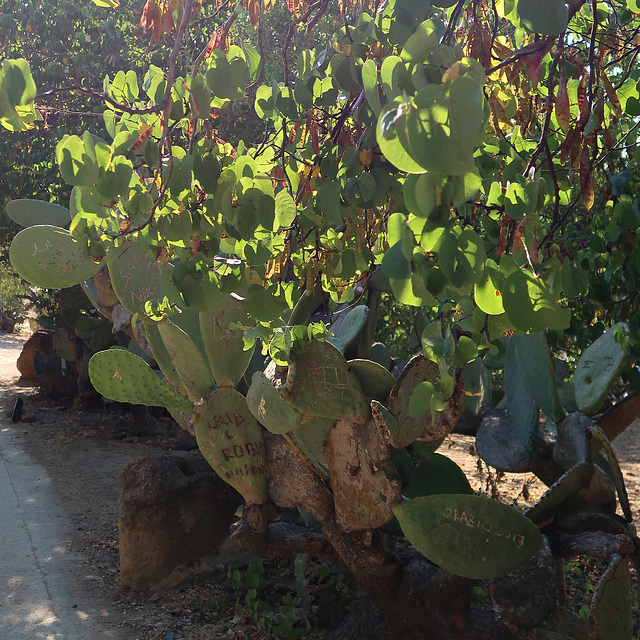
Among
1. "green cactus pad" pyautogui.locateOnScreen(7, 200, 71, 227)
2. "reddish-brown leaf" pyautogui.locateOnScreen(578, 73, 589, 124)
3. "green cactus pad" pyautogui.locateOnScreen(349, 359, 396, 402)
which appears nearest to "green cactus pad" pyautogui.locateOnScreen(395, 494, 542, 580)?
"green cactus pad" pyautogui.locateOnScreen(349, 359, 396, 402)

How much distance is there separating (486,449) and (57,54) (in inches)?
259

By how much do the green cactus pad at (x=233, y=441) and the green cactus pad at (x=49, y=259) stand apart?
29.1 inches

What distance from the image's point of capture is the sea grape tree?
40.8 inches

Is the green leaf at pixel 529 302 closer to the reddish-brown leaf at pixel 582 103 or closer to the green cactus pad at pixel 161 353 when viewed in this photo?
the reddish-brown leaf at pixel 582 103

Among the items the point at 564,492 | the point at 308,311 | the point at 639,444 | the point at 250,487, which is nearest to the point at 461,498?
the point at 564,492

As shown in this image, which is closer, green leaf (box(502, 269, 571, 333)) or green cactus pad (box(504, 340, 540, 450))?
green leaf (box(502, 269, 571, 333))

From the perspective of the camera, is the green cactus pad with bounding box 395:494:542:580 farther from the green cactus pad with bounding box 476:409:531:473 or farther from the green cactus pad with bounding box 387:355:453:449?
the green cactus pad with bounding box 476:409:531:473

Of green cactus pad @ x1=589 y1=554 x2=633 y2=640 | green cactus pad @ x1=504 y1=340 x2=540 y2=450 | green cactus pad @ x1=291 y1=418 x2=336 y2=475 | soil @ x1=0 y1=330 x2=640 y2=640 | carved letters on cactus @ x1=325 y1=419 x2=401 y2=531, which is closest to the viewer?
green cactus pad @ x1=589 y1=554 x2=633 y2=640

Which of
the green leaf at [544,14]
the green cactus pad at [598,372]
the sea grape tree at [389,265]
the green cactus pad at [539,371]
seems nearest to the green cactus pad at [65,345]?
the sea grape tree at [389,265]

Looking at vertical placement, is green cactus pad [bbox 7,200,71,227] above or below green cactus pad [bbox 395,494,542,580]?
above

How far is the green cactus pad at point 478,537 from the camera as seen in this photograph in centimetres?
224

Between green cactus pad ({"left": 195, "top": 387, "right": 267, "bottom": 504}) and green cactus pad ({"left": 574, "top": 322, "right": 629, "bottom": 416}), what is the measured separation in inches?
57.5

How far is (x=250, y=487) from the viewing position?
2844 millimetres

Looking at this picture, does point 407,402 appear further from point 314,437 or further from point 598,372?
point 598,372
